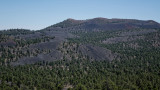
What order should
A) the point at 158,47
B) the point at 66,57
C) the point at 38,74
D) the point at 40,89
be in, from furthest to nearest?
the point at 158,47 < the point at 66,57 < the point at 38,74 < the point at 40,89

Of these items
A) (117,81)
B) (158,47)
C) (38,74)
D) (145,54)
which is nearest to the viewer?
(117,81)

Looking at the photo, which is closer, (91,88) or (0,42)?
(91,88)

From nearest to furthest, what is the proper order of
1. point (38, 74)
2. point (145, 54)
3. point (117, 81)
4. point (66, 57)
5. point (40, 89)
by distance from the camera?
point (40, 89) → point (117, 81) → point (38, 74) → point (66, 57) → point (145, 54)

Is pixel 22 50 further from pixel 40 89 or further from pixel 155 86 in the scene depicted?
Answer: pixel 155 86

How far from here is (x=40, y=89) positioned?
68.5 meters

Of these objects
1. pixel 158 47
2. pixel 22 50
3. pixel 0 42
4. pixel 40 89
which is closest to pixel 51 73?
pixel 40 89

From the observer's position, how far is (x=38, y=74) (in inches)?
3455

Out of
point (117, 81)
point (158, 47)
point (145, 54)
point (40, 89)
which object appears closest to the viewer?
point (40, 89)

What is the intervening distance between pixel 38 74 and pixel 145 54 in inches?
3049

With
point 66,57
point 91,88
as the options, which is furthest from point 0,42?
point 91,88

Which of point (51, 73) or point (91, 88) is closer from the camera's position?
point (91, 88)

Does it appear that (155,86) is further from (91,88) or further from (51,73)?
(51,73)

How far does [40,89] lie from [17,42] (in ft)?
261

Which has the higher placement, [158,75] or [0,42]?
[0,42]
